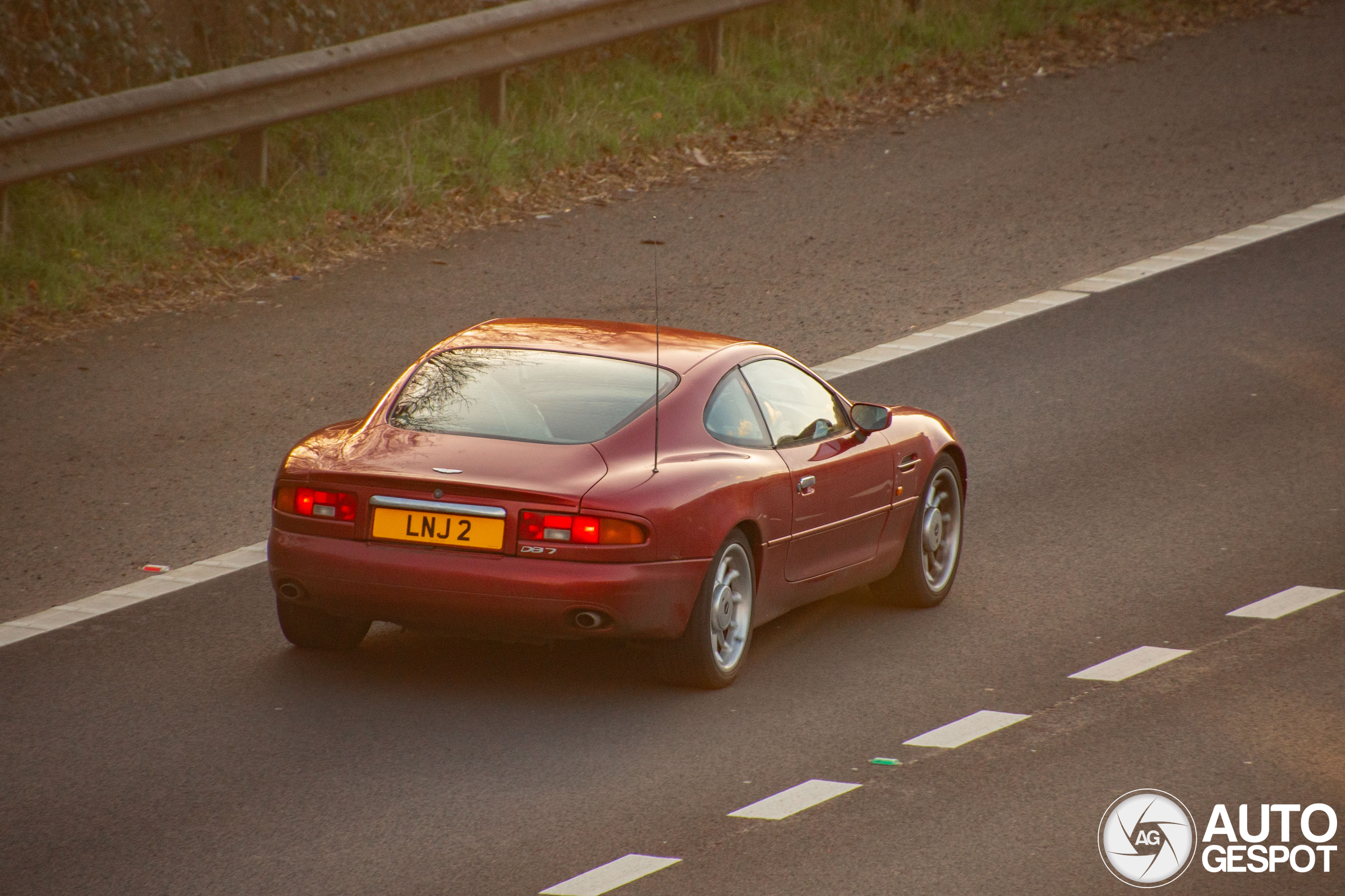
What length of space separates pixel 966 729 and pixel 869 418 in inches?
72.7

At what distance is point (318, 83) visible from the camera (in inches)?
619

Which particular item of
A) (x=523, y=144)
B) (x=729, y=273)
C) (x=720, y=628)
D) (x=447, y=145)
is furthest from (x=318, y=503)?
(x=523, y=144)

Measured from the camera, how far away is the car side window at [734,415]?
8.12 metres

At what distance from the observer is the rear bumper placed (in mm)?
7305

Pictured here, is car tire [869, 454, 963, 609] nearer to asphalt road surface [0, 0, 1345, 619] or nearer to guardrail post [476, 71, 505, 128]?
asphalt road surface [0, 0, 1345, 619]

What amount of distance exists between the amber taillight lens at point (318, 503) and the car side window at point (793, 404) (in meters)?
1.87

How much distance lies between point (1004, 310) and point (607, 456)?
7.20 m

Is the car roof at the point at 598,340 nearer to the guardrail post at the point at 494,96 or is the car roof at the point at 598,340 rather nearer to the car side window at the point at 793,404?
the car side window at the point at 793,404

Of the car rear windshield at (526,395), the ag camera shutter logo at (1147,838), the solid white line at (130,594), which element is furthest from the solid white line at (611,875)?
the solid white line at (130,594)

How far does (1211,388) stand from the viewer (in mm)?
12727

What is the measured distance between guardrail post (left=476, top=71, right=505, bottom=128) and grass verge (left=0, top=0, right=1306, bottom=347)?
5.0 inches

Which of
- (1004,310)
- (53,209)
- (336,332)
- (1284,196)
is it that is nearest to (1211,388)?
(1004,310)

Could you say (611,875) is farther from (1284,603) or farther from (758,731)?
(1284,603)

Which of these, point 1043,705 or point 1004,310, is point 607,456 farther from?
point 1004,310
